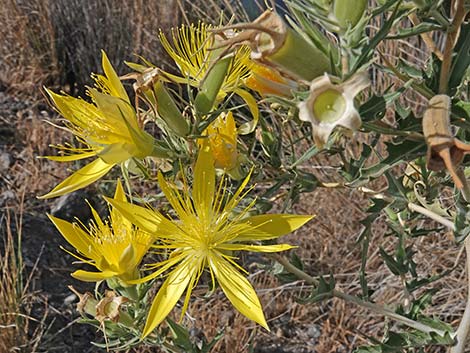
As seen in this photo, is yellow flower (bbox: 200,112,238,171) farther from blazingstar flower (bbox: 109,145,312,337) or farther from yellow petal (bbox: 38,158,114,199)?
yellow petal (bbox: 38,158,114,199)

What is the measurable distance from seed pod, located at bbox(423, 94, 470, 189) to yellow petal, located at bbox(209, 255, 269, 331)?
356mm

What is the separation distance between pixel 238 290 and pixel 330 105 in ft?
1.40

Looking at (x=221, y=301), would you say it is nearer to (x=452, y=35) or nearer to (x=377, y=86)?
(x=377, y=86)

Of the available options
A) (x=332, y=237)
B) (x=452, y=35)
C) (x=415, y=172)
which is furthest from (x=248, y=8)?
(x=452, y=35)

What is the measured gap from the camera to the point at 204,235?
3.34 feet

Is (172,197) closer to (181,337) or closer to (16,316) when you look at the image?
(181,337)

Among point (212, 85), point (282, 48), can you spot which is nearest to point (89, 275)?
point (212, 85)

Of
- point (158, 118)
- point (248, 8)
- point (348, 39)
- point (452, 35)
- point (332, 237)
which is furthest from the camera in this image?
point (248, 8)

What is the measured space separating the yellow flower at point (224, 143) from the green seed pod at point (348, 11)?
295mm

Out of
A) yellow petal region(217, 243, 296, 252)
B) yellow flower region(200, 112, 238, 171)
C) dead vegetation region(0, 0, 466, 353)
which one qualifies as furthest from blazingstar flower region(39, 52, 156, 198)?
dead vegetation region(0, 0, 466, 353)

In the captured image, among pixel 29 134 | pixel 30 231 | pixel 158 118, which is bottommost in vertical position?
pixel 158 118

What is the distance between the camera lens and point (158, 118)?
877 mm

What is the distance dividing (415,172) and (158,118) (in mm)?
469

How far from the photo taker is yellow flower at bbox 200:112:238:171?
0.94 metres
